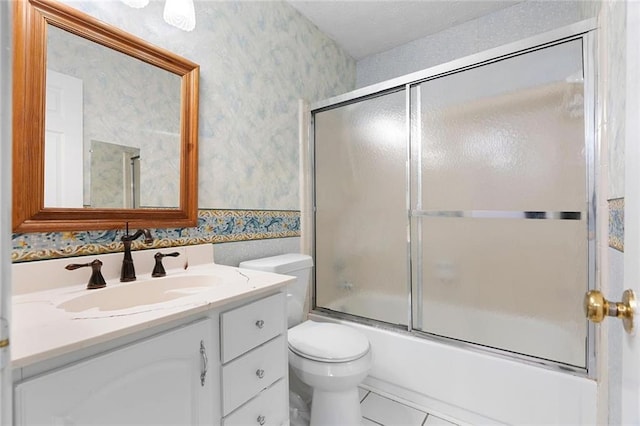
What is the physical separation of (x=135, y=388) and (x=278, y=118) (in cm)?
155

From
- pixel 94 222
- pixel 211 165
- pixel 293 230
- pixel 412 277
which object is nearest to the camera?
pixel 94 222

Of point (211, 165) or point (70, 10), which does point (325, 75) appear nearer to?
point (211, 165)

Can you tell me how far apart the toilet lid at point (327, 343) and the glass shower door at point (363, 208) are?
45 cm

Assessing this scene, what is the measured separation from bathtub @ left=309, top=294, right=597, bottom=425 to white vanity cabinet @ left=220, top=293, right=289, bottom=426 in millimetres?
808

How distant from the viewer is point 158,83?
1296 millimetres

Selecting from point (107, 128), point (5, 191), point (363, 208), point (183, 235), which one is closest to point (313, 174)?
point (363, 208)

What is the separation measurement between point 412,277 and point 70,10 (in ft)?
6.24

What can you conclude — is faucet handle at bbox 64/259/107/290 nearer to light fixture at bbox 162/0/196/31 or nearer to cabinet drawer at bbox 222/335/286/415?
cabinet drawer at bbox 222/335/286/415

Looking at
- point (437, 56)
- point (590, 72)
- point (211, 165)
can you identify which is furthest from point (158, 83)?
point (437, 56)

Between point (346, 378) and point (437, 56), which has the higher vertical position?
point (437, 56)

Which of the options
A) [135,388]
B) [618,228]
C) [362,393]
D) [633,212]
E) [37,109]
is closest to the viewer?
[633,212]

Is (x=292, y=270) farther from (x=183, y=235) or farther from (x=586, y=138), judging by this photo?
(x=586, y=138)

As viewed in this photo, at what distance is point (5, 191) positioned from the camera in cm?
27

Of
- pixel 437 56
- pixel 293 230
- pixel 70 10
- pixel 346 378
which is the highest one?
pixel 437 56
